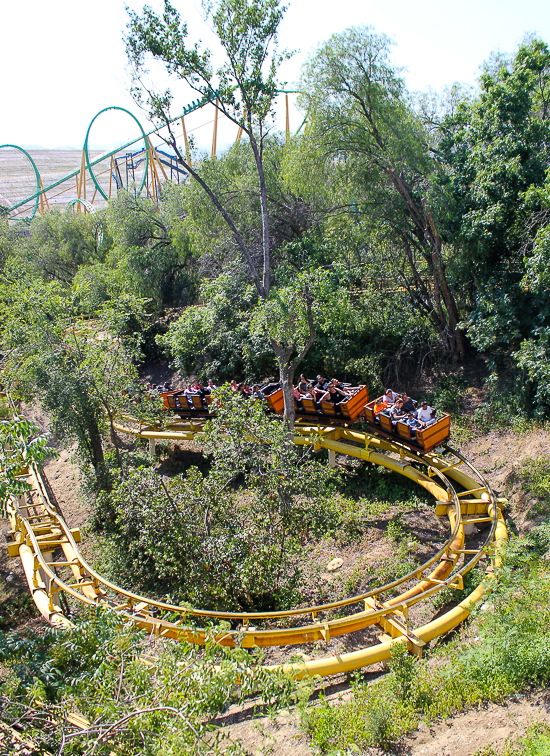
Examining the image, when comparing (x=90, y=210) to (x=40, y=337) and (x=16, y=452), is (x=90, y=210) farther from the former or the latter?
(x=16, y=452)

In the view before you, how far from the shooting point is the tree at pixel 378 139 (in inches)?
499

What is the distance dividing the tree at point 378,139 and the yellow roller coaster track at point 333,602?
14.3ft

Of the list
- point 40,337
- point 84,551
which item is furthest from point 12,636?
point 40,337

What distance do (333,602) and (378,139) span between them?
10642mm

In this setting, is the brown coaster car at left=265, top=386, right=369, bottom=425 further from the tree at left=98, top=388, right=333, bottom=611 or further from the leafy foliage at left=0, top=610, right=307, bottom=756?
the leafy foliage at left=0, top=610, right=307, bottom=756

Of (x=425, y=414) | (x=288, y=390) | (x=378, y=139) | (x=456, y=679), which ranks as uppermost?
(x=378, y=139)

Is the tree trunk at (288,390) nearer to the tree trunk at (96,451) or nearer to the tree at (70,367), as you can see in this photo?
the tree at (70,367)

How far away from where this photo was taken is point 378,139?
12859 mm

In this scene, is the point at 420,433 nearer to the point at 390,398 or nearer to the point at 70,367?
the point at 390,398

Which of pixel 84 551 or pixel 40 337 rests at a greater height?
pixel 40 337

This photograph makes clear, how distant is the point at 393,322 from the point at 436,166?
12.9ft

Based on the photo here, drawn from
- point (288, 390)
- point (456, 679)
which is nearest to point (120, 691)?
point (456, 679)

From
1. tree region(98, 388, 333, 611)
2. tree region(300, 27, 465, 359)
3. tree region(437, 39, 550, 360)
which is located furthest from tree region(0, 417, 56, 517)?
tree region(300, 27, 465, 359)

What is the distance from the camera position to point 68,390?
11047mm
